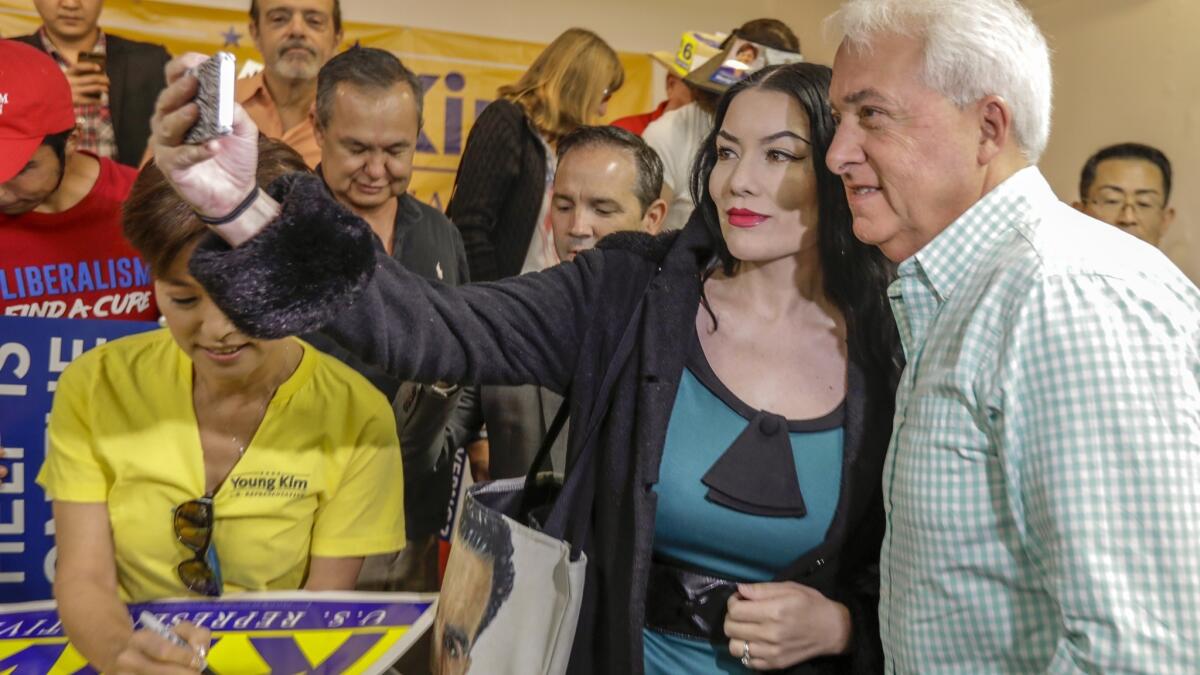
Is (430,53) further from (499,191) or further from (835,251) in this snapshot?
(835,251)

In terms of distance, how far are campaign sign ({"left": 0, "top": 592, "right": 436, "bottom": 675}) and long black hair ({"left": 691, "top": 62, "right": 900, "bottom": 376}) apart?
69cm

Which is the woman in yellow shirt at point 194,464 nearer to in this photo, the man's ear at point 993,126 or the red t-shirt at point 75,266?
the red t-shirt at point 75,266

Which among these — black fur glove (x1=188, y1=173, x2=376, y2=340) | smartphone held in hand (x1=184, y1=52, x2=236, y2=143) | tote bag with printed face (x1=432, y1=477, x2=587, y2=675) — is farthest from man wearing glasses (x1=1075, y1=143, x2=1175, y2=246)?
smartphone held in hand (x1=184, y1=52, x2=236, y2=143)

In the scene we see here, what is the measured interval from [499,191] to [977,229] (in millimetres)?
2274

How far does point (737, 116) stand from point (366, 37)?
174 inches

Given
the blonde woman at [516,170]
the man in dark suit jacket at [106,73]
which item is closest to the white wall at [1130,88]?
the blonde woman at [516,170]

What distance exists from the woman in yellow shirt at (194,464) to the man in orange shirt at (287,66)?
1546mm

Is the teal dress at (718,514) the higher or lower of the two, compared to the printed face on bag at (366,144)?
lower

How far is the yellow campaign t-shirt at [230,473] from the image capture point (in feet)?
5.91

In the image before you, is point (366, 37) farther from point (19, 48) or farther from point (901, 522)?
point (901, 522)

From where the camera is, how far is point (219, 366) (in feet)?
5.99

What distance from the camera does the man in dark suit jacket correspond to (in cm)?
334

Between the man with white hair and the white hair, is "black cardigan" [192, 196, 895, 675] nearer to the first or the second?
the man with white hair

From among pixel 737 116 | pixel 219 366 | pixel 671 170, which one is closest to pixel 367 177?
pixel 219 366
